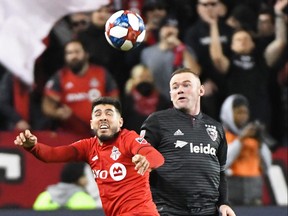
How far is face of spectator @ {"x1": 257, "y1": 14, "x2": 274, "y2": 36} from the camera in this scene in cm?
977

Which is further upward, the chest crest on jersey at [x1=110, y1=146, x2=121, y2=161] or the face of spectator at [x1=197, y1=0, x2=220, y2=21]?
the face of spectator at [x1=197, y1=0, x2=220, y2=21]

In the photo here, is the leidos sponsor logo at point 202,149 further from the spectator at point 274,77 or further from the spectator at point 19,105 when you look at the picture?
the spectator at point 274,77

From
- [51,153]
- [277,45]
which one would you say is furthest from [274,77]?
[51,153]

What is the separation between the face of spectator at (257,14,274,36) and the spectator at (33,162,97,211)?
2.60 meters

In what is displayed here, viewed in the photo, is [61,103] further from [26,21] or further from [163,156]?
[163,156]

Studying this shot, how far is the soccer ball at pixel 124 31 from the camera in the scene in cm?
675

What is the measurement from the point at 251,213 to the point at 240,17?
276 cm

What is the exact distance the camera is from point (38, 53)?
9180 mm

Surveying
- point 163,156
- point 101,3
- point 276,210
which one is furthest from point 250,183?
point 163,156

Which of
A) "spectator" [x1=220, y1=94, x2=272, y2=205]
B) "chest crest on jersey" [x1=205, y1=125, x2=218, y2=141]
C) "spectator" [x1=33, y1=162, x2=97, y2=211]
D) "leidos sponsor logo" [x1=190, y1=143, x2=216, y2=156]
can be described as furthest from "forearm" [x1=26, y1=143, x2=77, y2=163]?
"spectator" [x1=220, y1=94, x2=272, y2=205]

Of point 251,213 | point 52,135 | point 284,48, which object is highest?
point 284,48

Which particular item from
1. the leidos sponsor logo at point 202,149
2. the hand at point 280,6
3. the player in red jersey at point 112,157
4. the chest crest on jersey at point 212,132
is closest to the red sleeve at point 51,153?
the player in red jersey at point 112,157

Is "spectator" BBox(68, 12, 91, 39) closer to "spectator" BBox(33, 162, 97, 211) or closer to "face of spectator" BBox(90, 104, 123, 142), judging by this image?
"spectator" BBox(33, 162, 97, 211)

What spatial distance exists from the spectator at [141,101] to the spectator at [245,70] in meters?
0.76
